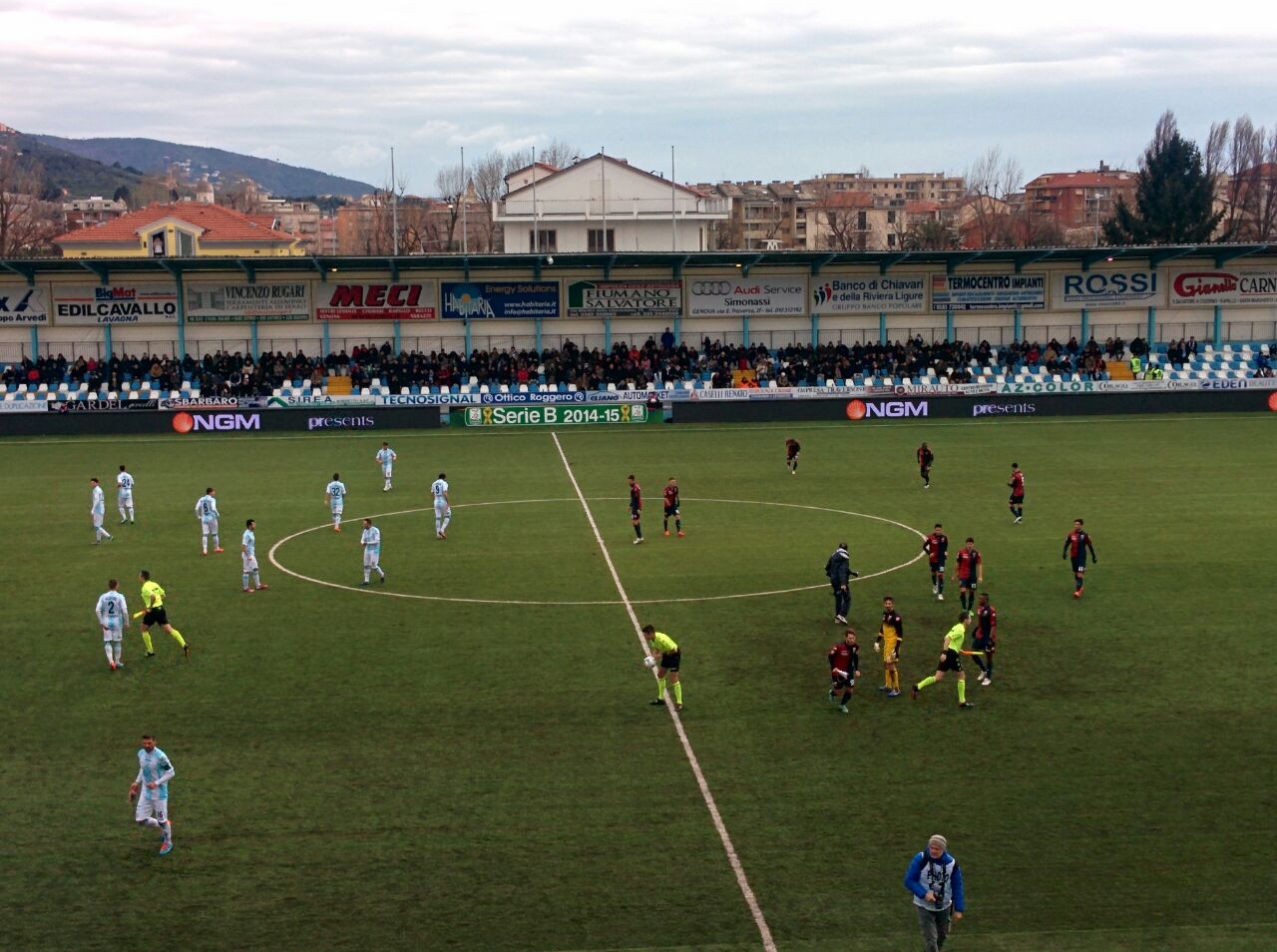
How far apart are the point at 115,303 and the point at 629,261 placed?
27548 mm

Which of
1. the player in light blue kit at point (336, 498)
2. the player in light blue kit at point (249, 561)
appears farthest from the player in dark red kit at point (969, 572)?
the player in light blue kit at point (336, 498)

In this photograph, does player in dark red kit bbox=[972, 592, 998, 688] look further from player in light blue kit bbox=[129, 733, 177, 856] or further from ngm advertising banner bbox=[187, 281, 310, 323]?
ngm advertising banner bbox=[187, 281, 310, 323]

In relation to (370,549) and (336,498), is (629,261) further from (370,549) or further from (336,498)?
(370,549)

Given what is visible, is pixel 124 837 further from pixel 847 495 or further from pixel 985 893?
pixel 847 495

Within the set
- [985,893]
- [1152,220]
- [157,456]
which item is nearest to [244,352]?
[157,456]

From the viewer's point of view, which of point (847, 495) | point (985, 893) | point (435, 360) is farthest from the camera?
point (435, 360)

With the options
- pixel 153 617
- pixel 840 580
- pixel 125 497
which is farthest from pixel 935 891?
pixel 125 497

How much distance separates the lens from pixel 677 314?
72.3m

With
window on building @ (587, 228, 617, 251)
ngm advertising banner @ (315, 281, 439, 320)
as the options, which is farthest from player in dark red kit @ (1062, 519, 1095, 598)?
window on building @ (587, 228, 617, 251)

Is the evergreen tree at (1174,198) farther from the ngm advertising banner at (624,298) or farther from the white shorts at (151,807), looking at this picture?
the white shorts at (151,807)

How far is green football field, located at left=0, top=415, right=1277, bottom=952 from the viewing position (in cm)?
1384

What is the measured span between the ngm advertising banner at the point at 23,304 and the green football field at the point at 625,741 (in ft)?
123

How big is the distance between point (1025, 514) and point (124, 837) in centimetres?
2722

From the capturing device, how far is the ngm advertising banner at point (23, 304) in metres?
68.6
